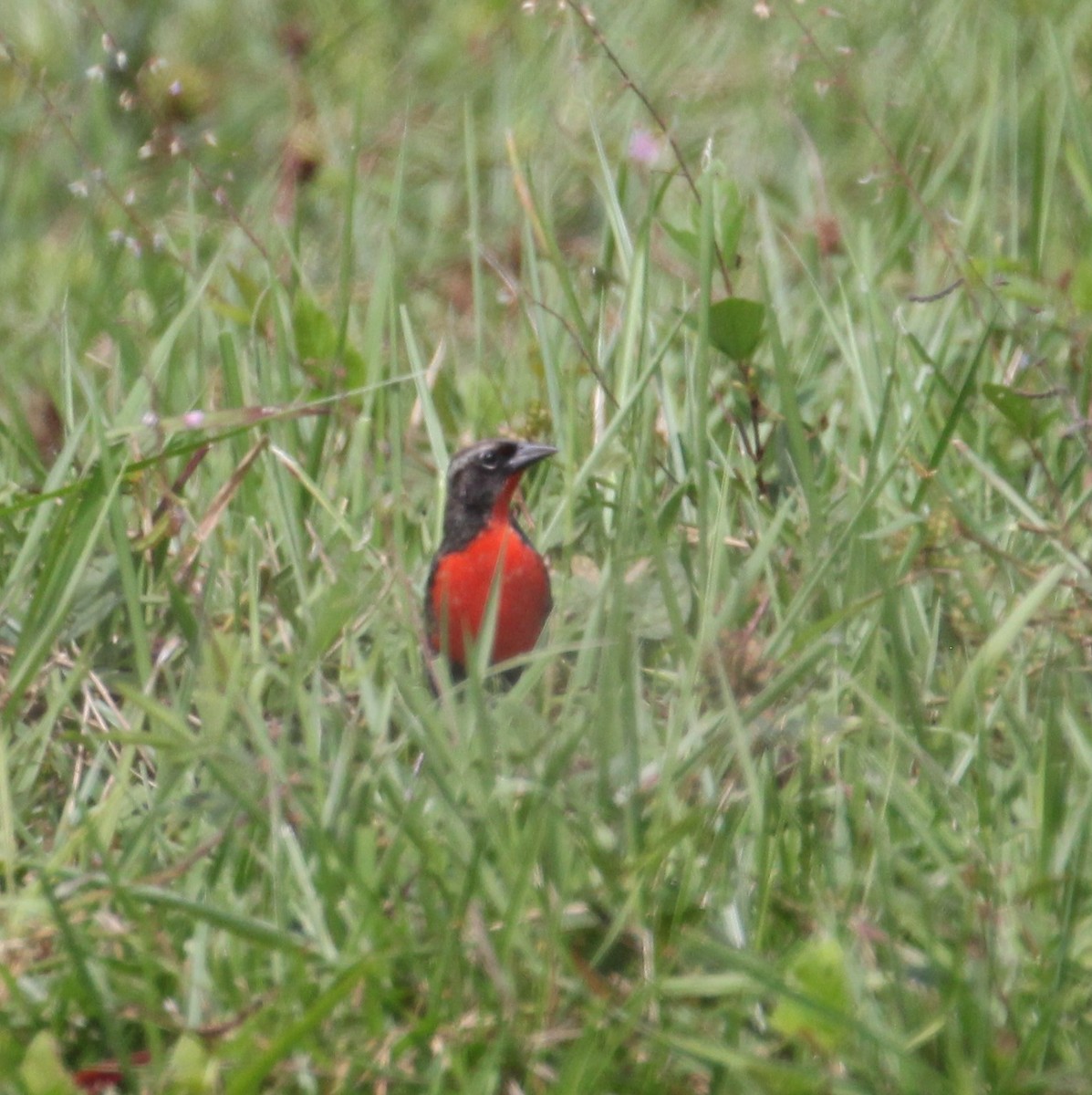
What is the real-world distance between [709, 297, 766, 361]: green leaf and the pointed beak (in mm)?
482

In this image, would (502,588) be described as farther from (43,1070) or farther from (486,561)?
(43,1070)

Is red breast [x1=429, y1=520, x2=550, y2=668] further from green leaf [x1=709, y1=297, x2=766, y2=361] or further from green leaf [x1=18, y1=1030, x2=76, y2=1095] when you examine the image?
green leaf [x1=18, y1=1030, x2=76, y2=1095]

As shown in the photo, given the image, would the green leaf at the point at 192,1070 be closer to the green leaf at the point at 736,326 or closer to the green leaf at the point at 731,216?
the green leaf at the point at 736,326

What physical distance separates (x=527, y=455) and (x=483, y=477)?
0.40ft

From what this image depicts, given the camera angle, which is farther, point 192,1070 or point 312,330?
point 312,330

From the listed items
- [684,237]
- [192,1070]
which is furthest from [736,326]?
[192,1070]

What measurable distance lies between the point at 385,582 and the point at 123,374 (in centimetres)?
141

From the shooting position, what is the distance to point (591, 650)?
3.56 m

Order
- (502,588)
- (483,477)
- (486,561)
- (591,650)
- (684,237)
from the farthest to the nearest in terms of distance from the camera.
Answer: (483,477), (684,237), (486,561), (502,588), (591,650)

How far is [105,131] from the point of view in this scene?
22.0 ft

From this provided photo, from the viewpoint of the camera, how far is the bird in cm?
433

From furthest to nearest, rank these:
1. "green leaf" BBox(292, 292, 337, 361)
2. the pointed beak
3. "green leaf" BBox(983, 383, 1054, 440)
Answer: "green leaf" BBox(292, 292, 337, 361) → the pointed beak → "green leaf" BBox(983, 383, 1054, 440)

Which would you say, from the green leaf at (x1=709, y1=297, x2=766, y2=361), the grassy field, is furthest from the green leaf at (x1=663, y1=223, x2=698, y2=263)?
the green leaf at (x1=709, y1=297, x2=766, y2=361)

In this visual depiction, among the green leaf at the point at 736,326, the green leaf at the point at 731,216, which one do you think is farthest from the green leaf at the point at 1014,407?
the green leaf at the point at 731,216
